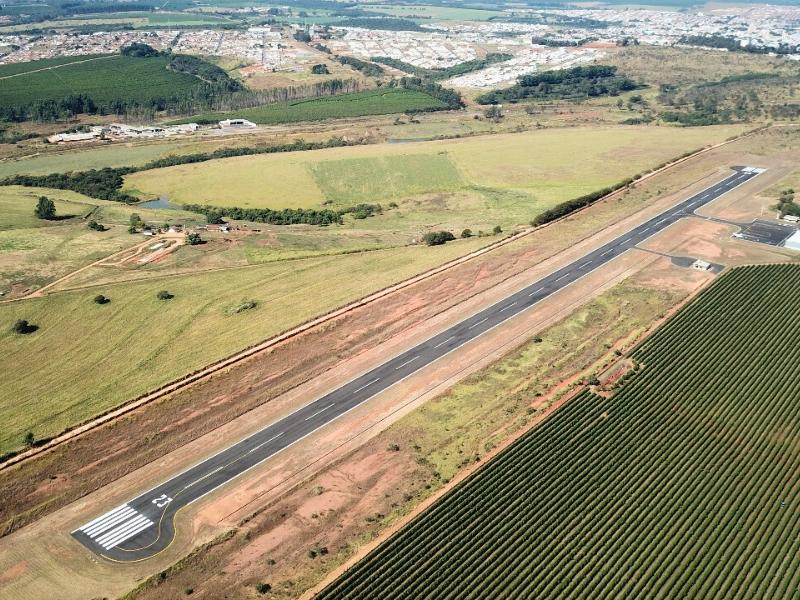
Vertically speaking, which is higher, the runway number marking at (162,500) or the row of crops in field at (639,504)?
the row of crops in field at (639,504)

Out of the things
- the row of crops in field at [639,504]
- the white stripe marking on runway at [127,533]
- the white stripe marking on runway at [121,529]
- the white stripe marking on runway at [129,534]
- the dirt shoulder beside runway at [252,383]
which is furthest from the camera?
the dirt shoulder beside runway at [252,383]

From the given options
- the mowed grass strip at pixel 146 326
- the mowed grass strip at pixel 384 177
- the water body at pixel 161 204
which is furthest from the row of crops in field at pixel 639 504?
the water body at pixel 161 204

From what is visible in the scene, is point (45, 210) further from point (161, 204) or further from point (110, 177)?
point (110, 177)

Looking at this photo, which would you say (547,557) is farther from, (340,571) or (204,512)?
(204,512)

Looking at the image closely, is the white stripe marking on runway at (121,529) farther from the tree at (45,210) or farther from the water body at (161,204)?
the water body at (161,204)

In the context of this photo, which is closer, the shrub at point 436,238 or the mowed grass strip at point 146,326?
the mowed grass strip at point 146,326

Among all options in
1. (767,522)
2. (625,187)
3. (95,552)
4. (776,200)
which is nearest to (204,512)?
(95,552)

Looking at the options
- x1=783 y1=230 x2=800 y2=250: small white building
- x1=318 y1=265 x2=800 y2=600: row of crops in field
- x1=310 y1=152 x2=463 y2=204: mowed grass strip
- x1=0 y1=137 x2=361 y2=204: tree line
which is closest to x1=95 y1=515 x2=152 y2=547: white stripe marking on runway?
x1=318 y1=265 x2=800 y2=600: row of crops in field
